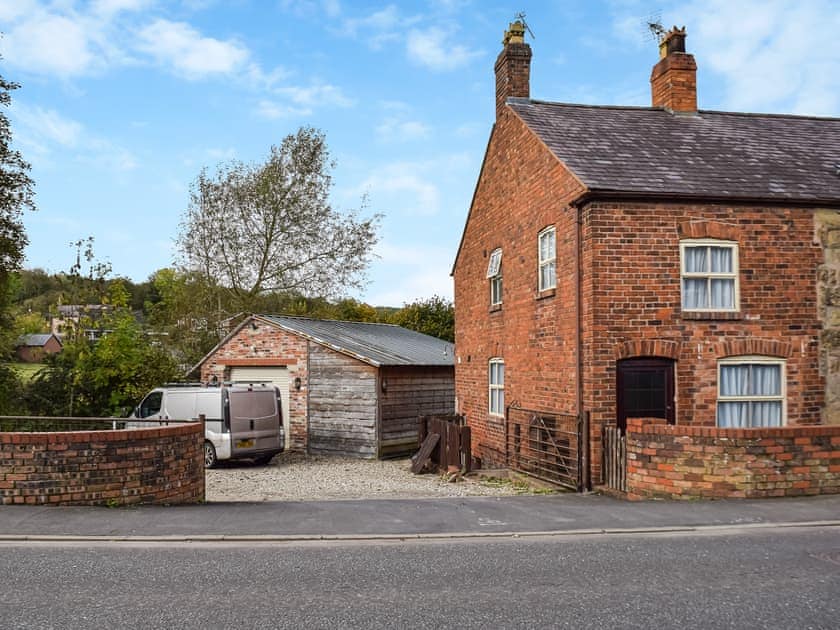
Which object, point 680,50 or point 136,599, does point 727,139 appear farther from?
point 136,599

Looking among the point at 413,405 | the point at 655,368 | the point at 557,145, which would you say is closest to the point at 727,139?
the point at 557,145

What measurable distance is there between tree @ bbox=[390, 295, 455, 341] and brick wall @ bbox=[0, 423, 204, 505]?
34400 mm

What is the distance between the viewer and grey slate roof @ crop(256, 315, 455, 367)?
73.0 feet

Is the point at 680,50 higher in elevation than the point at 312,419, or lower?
higher

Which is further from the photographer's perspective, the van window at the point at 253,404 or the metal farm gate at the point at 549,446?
the van window at the point at 253,404

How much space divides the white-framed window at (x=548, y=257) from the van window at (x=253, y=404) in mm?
8229

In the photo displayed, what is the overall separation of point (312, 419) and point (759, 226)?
45.3ft

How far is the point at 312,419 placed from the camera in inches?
884

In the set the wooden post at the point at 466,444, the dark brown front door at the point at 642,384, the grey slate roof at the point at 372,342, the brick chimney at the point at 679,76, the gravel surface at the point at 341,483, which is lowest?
the gravel surface at the point at 341,483

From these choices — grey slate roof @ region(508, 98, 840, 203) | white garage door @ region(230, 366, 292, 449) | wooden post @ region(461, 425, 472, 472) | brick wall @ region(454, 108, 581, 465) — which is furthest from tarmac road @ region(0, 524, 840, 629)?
white garage door @ region(230, 366, 292, 449)

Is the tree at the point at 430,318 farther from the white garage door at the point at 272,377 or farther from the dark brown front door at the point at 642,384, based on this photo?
the dark brown front door at the point at 642,384

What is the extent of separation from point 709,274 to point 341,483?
27.9 ft

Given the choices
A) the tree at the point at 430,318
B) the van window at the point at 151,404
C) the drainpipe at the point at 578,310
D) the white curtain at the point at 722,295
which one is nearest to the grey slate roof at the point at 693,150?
the drainpipe at the point at 578,310

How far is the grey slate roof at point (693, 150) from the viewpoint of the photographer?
44.7 feet
